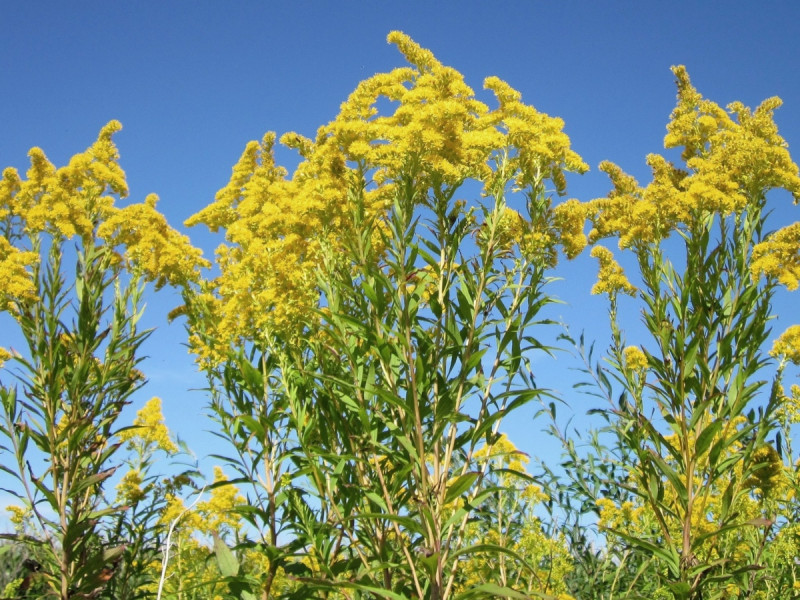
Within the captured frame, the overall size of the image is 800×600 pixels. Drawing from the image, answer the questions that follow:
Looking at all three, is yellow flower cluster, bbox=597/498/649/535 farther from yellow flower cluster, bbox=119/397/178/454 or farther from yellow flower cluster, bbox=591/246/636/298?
yellow flower cluster, bbox=119/397/178/454

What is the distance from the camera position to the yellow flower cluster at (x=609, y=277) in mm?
4016

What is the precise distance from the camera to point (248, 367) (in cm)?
345

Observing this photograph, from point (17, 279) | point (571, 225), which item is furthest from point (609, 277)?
point (17, 279)

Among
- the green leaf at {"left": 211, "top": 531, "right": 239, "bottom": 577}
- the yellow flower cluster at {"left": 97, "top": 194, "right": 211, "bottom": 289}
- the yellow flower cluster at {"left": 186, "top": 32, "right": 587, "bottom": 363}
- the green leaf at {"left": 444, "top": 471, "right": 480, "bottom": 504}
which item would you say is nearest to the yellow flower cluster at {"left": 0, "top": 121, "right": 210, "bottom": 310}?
the yellow flower cluster at {"left": 97, "top": 194, "right": 211, "bottom": 289}

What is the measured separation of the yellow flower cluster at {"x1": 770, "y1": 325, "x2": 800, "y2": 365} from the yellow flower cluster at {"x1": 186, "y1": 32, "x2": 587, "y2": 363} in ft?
6.67

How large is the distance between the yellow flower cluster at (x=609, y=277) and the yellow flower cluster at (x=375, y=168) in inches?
24.0

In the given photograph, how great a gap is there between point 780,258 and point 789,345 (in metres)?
1.19

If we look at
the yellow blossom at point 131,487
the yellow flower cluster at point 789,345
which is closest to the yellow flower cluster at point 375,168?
the yellow blossom at point 131,487

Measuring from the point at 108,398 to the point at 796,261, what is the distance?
4.06m

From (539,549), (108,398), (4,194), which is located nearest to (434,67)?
(108,398)

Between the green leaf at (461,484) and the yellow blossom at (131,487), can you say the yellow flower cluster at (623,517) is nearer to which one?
the green leaf at (461,484)

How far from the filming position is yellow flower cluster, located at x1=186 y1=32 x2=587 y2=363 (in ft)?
11.0

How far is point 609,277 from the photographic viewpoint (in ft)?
13.2

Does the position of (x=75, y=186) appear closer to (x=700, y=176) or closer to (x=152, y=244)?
(x=152, y=244)
